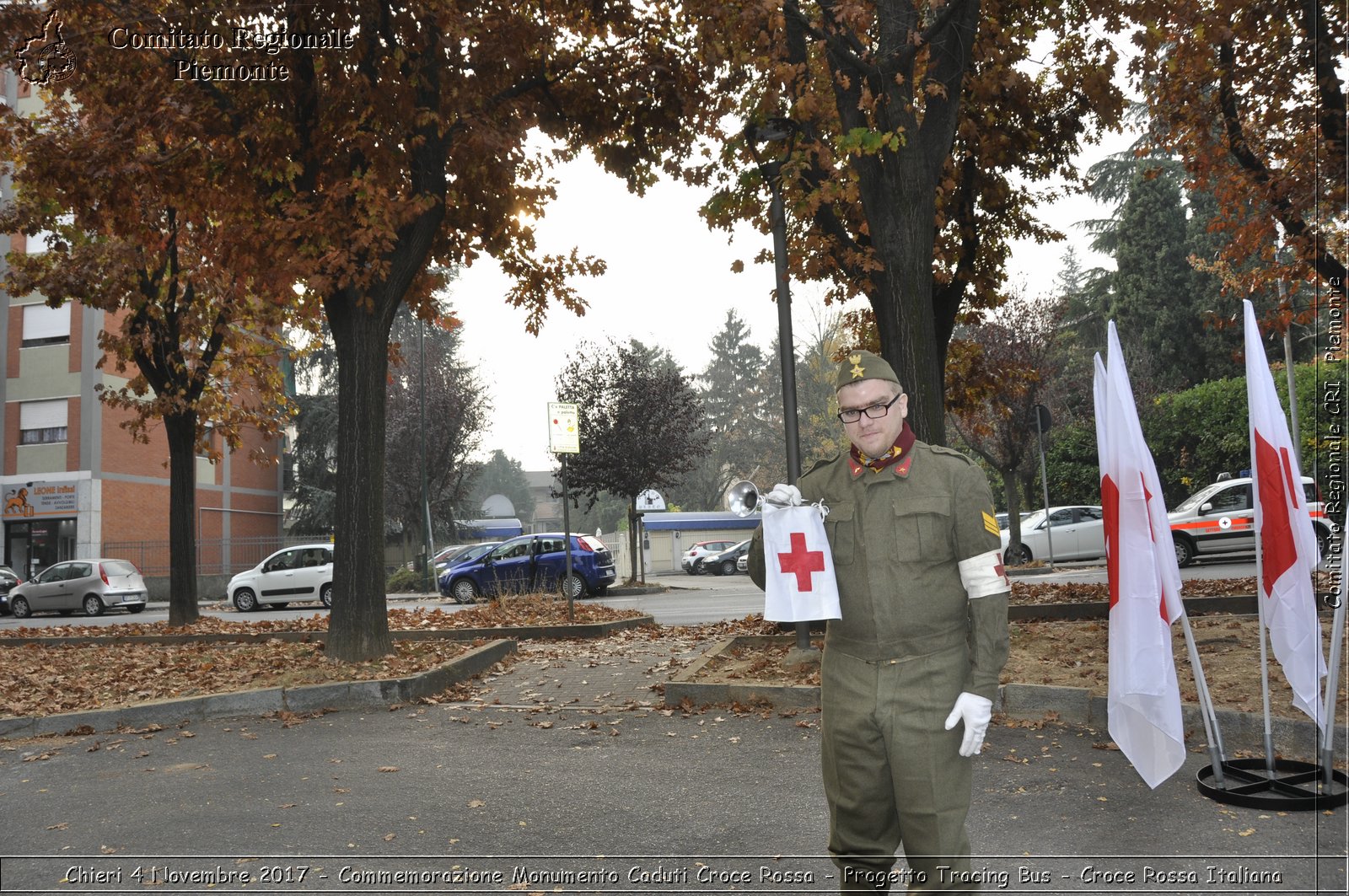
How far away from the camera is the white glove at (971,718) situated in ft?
10.4

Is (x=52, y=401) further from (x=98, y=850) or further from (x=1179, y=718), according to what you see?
(x=1179, y=718)

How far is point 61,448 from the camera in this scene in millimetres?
37219

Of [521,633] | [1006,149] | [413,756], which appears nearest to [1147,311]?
[1006,149]

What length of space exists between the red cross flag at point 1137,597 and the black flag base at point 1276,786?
565 mm

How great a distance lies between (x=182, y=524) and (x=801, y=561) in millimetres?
15899

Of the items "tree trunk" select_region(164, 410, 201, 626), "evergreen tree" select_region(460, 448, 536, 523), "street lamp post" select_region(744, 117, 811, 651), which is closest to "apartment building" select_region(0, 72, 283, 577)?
"tree trunk" select_region(164, 410, 201, 626)

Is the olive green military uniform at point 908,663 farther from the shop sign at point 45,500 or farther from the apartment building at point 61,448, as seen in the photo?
the shop sign at point 45,500

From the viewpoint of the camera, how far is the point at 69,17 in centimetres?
1047

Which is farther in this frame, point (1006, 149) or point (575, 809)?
point (1006, 149)

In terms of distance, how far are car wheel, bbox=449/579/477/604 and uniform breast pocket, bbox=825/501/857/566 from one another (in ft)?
70.6

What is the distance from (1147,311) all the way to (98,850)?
44880mm

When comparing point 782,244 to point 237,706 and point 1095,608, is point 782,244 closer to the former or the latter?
point 1095,608

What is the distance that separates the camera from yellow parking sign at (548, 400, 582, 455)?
15.9 m

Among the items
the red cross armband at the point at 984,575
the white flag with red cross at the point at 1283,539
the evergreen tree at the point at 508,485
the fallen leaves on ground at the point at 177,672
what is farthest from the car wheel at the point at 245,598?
A: the evergreen tree at the point at 508,485
